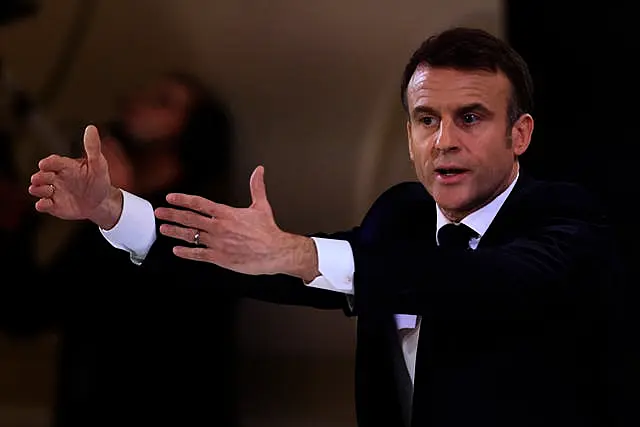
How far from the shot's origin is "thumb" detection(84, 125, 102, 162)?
2.93 ft

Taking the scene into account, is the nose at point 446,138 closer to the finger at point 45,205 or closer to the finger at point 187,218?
the finger at point 187,218

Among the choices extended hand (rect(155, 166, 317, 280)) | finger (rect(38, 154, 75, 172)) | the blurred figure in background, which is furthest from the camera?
the blurred figure in background

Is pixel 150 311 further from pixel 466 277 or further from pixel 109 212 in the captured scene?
pixel 466 277

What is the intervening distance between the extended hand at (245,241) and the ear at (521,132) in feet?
0.86

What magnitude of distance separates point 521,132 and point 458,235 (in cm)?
12

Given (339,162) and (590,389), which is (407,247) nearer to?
(590,389)

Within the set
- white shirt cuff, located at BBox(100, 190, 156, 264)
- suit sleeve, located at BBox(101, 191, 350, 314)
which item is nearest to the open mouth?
suit sleeve, located at BBox(101, 191, 350, 314)

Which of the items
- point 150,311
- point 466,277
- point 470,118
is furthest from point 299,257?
point 150,311

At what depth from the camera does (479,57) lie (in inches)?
36.1

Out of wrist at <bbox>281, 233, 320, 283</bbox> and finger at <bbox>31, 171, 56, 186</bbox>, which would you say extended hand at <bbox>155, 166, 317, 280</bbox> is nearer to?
wrist at <bbox>281, 233, 320, 283</bbox>

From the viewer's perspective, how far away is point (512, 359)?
2.86 ft

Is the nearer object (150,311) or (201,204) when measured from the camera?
(201,204)

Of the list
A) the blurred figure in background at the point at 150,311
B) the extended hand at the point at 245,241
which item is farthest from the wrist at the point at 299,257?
the blurred figure in background at the point at 150,311

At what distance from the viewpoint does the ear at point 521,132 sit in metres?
0.95
